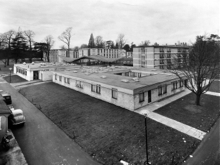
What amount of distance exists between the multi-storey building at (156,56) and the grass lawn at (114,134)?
3558 centimetres

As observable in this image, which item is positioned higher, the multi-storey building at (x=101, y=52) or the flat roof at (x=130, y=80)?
the multi-storey building at (x=101, y=52)

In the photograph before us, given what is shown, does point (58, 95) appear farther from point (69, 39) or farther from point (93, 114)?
point (69, 39)

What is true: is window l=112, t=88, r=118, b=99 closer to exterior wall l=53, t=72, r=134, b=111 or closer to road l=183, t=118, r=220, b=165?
exterior wall l=53, t=72, r=134, b=111

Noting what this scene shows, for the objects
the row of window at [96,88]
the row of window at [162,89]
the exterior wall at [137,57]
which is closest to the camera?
the row of window at [162,89]

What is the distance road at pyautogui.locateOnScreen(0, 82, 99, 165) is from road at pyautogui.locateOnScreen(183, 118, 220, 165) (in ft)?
21.0

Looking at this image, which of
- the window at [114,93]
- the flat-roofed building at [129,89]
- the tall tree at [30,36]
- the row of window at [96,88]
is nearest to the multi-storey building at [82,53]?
the tall tree at [30,36]

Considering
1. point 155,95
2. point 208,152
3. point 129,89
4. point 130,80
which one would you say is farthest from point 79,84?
point 208,152

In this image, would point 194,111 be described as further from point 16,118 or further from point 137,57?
point 137,57

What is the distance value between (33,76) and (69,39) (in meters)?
42.2

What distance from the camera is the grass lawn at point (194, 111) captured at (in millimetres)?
14087

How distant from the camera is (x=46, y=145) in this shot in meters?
10.9

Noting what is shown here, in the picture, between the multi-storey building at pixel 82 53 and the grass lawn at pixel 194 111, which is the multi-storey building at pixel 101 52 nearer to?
the multi-storey building at pixel 82 53

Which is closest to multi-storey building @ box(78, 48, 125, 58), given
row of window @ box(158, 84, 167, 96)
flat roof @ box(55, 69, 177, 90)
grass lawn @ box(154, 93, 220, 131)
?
flat roof @ box(55, 69, 177, 90)

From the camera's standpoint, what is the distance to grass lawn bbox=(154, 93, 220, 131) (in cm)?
1409
